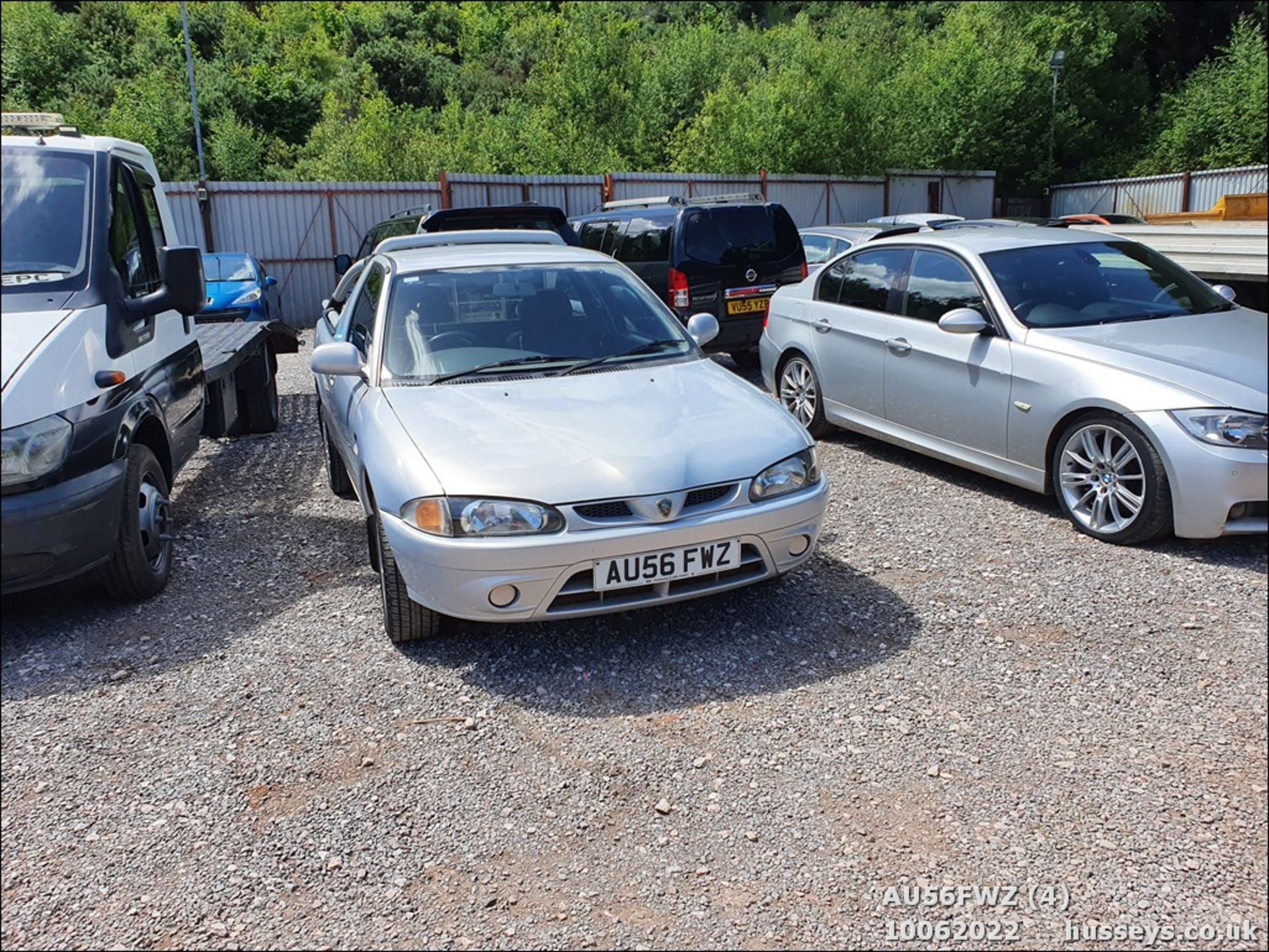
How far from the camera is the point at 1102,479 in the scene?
3713 millimetres

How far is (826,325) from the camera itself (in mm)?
7211

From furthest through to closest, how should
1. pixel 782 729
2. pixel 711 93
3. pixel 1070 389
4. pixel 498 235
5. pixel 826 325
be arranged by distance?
pixel 711 93, pixel 826 325, pixel 498 235, pixel 1070 389, pixel 782 729

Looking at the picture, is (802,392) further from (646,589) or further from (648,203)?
(648,203)

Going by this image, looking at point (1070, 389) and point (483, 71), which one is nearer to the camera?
point (1070, 389)

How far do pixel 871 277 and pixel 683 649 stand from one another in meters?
3.93

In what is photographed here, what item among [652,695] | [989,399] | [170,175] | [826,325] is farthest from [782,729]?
[170,175]

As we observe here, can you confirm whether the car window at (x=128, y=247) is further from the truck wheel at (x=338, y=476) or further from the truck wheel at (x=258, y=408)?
the truck wheel at (x=258, y=408)

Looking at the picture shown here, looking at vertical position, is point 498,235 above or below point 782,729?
above

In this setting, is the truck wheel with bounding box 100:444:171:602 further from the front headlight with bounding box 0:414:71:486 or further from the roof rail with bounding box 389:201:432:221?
the roof rail with bounding box 389:201:432:221

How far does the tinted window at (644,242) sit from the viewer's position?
1059 centimetres

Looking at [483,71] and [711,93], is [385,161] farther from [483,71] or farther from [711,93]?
[483,71]

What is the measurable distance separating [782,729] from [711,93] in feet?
89.3

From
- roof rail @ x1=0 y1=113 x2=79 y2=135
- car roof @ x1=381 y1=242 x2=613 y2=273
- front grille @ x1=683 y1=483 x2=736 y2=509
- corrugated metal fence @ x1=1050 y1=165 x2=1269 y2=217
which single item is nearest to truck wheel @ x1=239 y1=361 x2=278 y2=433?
car roof @ x1=381 y1=242 x2=613 y2=273

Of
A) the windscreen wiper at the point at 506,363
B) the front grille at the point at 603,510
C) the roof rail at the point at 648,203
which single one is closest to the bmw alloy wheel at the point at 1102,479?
the front grille at the point at 603,510
